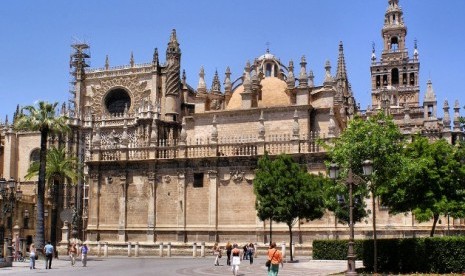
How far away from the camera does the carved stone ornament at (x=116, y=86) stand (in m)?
67.3

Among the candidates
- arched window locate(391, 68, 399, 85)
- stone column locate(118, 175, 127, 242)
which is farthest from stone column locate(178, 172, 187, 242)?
arched window locate(391, 68, 399, 85)

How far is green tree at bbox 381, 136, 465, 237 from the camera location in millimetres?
27578

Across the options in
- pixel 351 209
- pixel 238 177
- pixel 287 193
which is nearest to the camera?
pixel 351 209

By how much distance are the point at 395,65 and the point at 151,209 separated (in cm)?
5953

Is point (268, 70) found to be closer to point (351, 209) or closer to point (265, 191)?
point (265, 191)

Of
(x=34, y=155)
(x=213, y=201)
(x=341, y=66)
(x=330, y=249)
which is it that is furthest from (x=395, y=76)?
(x=330, y=249)

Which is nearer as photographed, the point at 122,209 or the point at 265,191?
the point at 265,191

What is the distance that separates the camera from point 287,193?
117 ft

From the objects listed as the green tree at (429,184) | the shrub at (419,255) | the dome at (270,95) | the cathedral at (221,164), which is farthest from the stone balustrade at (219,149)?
the shrub at (419,255)

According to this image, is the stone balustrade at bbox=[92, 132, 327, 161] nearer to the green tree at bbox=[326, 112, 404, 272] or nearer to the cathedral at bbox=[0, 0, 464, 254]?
the cathedral at bbox=[0, 0, 464, 254]

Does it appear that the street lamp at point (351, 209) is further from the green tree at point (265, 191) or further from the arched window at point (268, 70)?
the arched window at point (268, 70)

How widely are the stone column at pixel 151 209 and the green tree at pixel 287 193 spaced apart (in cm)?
1141

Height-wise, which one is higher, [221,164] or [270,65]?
[270,65]

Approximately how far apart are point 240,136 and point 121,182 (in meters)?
9.35
